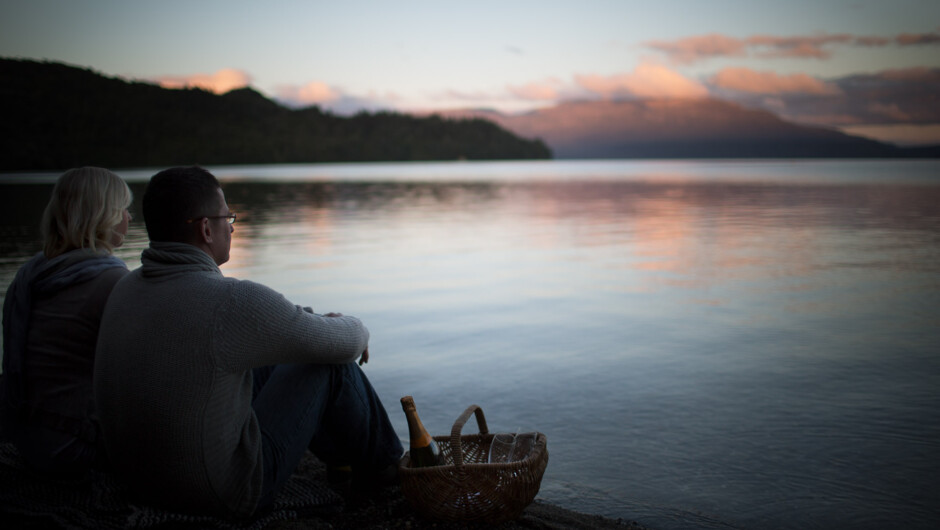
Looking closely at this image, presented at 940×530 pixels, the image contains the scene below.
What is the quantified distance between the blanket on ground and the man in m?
0.09

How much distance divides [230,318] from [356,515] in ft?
4.39

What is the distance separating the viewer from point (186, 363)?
2543 mm

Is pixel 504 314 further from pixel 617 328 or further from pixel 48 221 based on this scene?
pixel 48 221

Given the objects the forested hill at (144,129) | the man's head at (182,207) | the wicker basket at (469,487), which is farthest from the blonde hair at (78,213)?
the forested hill at (144,129)

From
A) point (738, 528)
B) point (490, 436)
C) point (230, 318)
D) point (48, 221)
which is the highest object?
point (48, 221)

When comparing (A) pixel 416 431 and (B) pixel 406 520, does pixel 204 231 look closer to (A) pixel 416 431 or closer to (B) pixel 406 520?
(A) pixel 416 431

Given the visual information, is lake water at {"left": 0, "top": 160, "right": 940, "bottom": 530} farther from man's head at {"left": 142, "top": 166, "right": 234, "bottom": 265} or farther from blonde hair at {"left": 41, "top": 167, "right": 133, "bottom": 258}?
blonde hair at {"left": 41, "top": 167, "right": 133, "bottom": 258}

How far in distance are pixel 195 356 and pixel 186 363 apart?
4 cm

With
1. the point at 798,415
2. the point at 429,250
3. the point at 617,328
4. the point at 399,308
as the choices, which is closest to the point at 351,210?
the point at 429,250

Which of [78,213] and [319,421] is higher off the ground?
[78,213]

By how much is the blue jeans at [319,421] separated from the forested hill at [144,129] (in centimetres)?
12354

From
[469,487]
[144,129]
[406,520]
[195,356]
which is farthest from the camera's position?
[144,129]

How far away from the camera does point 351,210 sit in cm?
2709

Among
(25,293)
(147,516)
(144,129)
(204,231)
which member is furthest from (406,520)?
(144,129)
